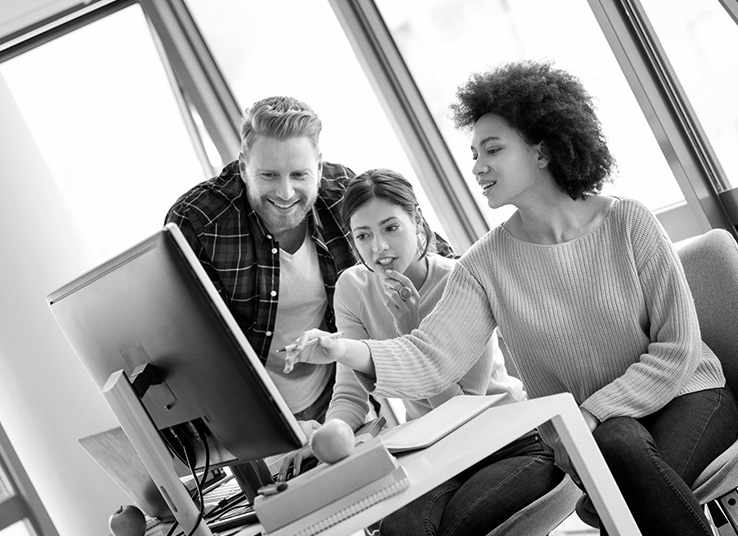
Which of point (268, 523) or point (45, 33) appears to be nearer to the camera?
point (268, 523)

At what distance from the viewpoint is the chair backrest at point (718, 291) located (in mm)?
1701

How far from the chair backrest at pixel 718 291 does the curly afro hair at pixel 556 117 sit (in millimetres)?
265

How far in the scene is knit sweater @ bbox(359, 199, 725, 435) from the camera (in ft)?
5.32

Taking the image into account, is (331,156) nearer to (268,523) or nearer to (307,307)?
(307,307)

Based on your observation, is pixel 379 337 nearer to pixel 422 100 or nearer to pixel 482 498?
pixel 482 498

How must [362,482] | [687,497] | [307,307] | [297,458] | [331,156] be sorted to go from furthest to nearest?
[331,156] < [307,307] < [297,458] < [687,497] < [362,482]

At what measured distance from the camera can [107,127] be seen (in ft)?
13.9

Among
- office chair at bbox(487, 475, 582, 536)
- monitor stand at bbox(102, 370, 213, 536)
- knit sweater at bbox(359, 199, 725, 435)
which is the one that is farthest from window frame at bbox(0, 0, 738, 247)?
monitor stand at bbox(102, 370, 213, 536)

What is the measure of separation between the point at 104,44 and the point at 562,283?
3.26 meters

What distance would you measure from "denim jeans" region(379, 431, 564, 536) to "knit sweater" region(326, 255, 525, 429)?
27cm

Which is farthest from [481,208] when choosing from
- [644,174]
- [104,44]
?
[104,44]

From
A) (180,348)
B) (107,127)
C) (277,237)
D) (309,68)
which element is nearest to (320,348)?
(180,348)

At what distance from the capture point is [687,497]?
55.2 inches

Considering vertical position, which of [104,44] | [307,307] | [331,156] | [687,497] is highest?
[104,44]
